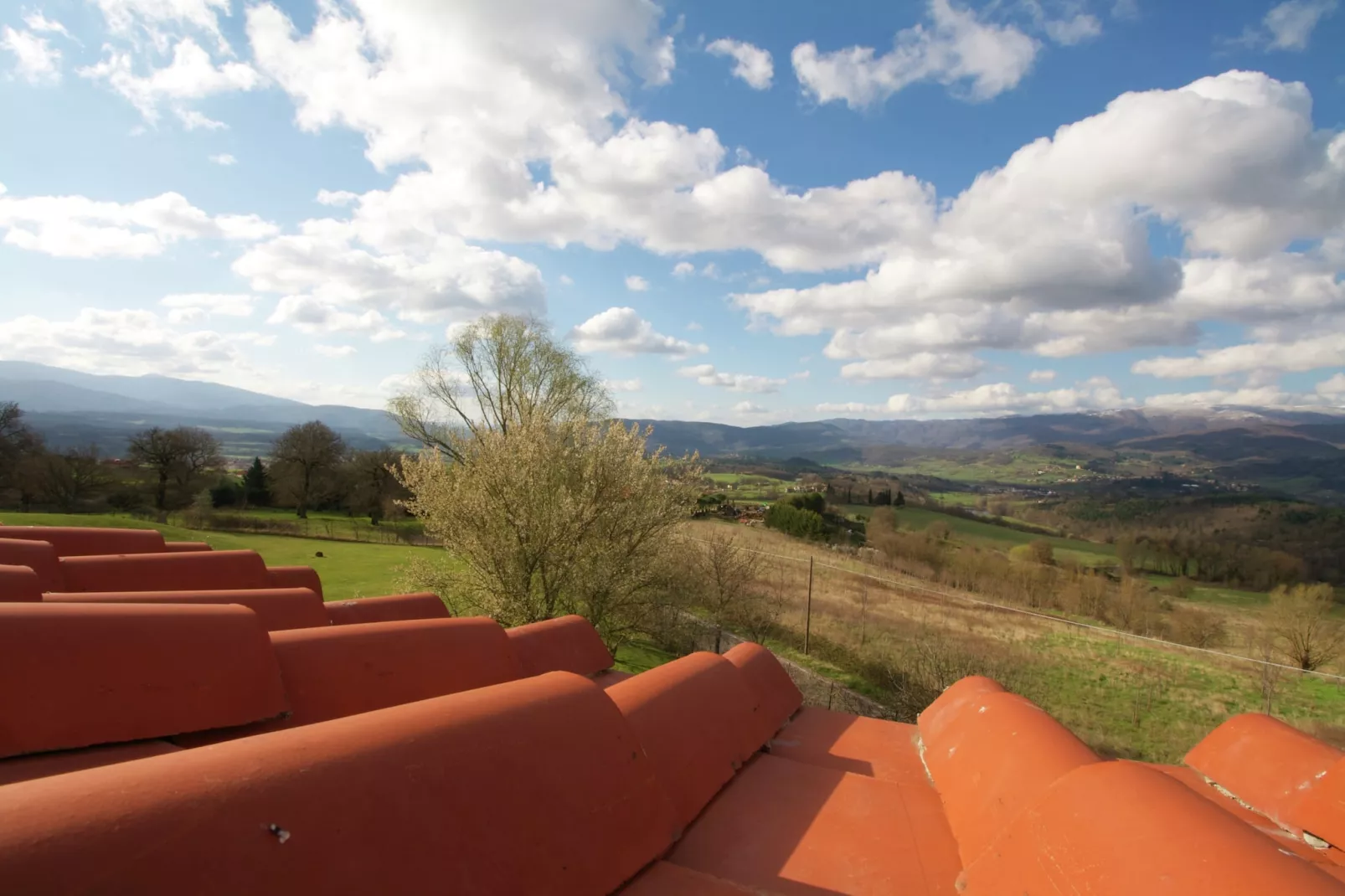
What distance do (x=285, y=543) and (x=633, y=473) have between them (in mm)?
20829

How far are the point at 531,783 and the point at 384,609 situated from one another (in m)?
4.19

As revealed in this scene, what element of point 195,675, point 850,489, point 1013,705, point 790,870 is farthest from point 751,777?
point 850,489

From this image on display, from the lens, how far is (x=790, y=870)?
6.79ft

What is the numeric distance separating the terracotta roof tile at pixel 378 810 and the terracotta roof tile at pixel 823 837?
323 millimetres

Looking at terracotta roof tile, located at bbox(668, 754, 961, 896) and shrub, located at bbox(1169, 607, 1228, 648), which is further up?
terracotta roof tile, located at bbox(668, 754, 961, 896)

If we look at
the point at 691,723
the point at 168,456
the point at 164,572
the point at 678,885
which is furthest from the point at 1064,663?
the point at 168,456

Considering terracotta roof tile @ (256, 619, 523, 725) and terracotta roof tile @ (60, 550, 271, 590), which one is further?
terracotta roof tile @ (60, 550, 271, 590)

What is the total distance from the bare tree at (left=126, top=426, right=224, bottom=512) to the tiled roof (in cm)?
4957

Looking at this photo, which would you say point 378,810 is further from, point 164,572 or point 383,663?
point 164,572

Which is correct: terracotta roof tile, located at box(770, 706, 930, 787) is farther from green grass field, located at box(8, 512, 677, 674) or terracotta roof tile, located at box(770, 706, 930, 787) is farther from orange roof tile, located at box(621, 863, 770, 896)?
green grass field, located at box(8, 512, 677, 674)

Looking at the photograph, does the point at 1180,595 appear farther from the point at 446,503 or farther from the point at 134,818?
Result: the point at 134,818

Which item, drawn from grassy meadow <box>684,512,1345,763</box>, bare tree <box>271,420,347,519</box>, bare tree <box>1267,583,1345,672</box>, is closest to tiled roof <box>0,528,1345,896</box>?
grassy meadow <box>684,512,1345,763</box>

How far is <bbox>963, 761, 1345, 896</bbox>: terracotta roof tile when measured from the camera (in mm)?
1406

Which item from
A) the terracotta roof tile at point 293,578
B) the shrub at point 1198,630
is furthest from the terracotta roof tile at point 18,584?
the shrub at point 1198,630
